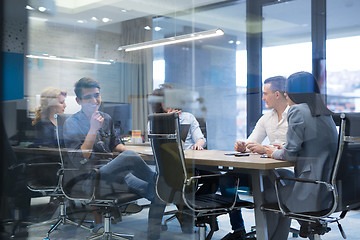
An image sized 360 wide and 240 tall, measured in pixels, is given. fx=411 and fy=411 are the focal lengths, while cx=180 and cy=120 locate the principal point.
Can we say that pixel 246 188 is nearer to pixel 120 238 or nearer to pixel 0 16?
pixel 120 238

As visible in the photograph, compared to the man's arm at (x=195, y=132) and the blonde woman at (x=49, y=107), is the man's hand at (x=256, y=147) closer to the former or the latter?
the man's arm at (x=195, y=132)

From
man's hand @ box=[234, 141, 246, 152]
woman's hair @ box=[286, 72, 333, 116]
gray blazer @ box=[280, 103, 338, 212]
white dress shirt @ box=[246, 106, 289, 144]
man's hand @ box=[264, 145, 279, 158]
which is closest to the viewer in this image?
gray blazer @ box=[280, 103, 338, 212]

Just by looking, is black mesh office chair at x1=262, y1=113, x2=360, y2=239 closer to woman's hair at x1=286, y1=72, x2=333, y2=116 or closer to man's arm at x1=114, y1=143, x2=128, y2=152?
woman's hair at x1=286, y1=72, x2=333, y2=116

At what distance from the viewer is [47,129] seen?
7.00ft

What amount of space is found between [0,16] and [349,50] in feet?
8.34

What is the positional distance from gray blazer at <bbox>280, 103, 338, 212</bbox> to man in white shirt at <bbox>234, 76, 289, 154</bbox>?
1.11ft

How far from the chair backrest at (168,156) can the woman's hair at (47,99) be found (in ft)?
1.73

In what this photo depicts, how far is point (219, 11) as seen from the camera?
4527mm

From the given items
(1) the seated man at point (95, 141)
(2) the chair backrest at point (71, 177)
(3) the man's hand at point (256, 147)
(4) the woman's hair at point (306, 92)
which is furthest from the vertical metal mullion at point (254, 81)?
(2) the chair backrest at point (71, 177)

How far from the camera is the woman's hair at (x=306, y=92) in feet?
9.93

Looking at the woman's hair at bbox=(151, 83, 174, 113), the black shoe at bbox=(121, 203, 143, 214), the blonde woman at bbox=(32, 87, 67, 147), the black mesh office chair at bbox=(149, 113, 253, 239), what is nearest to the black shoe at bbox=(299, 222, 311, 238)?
the black mesh office chair at bbox=(149, 113, 253, 239)

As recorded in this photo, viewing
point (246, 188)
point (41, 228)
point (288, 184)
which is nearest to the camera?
point (41, 228)

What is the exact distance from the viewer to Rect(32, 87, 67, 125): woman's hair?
6.83 ft

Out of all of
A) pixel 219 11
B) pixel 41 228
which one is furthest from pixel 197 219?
pixel 219 11
